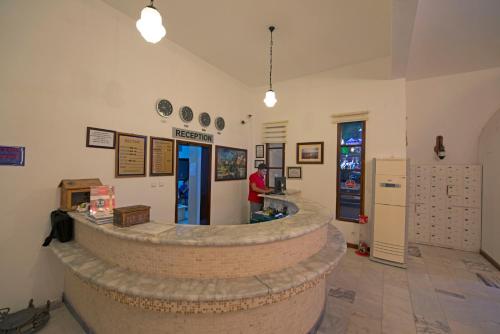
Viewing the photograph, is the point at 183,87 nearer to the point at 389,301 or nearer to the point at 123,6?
the point at 123,6

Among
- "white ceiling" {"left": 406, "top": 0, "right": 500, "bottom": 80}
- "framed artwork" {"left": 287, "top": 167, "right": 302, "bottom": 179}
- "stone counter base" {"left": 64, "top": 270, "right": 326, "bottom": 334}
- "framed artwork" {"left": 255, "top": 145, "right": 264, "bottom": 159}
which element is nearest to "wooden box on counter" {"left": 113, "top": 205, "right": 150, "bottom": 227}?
"stone counter base" {"left": 64, "top": 270, "right": 326, "bottom": 334}

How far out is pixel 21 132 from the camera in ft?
7.07

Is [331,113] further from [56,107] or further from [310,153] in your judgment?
[56,107]

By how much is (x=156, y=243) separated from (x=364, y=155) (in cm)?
421

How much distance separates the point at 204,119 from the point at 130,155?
173 centimetres

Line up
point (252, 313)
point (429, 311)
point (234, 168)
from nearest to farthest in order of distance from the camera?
point (252, 313)
point (429, 311)
point (234, 168)

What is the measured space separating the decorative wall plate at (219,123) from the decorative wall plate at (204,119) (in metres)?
0.22

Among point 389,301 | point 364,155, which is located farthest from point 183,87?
→ point 389,301

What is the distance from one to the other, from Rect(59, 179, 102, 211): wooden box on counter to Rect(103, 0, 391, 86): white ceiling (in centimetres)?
252

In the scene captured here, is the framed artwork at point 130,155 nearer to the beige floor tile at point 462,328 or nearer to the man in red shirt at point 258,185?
the man in red shirt at point 258,185

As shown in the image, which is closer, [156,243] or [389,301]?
[156,243]

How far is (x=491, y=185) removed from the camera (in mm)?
3789

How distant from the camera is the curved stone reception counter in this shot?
136 cm

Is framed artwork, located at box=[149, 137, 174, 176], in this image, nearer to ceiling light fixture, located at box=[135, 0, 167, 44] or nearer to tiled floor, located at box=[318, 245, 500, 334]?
ceiling light fixture, located at box=[135, 0, 167, 44]
